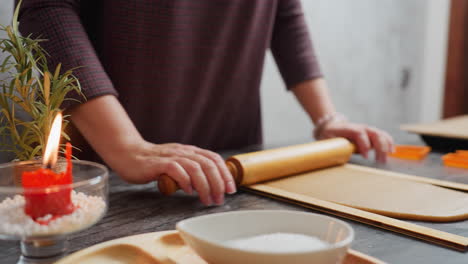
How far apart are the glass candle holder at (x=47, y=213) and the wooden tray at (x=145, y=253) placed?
1.4 inches

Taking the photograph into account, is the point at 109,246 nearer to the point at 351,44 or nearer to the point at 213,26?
the point at 213,26

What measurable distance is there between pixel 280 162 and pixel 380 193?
0.67 ft

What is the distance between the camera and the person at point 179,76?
2.87ft

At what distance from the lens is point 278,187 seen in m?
→ 0.91

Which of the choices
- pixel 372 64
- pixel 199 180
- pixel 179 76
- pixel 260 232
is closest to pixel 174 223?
pixel 199 180

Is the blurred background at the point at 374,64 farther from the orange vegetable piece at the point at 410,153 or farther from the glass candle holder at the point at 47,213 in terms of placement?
the glass candle holder at the point at 47,213

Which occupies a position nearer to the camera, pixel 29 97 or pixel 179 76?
pixel 29 97

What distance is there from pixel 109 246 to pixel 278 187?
1.37 ft

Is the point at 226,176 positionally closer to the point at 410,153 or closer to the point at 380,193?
the point at 380,193

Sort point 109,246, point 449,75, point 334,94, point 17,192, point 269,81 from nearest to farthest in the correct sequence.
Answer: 1. point 17,192
2. point 109,246
3. point 269,81
4. point 334,94
5. point 449,75

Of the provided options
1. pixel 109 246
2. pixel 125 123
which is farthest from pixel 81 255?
pixel 125 123

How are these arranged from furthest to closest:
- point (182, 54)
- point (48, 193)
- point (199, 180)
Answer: point (182, 54), point (199, 180), point (48, 193)

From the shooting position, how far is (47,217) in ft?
1.56

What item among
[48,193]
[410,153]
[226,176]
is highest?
[48,193]
